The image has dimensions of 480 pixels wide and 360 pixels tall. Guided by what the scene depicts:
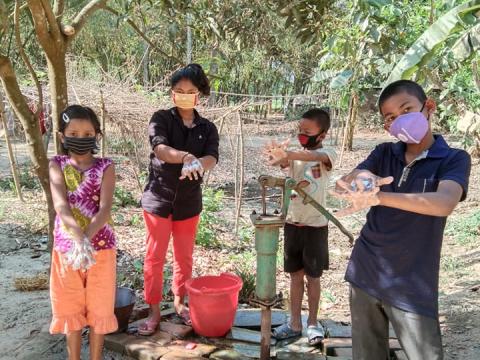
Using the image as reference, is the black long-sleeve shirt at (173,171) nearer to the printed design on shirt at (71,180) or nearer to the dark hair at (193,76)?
the dark hair at (193,76)

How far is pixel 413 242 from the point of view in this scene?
1739 mm

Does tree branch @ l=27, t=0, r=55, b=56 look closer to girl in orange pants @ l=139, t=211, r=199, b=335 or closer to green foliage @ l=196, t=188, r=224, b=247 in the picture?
girl in orange pants @ l=139, t=211, r=199, b=335

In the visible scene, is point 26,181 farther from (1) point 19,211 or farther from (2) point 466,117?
(2) point 466,117

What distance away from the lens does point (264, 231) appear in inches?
97.4

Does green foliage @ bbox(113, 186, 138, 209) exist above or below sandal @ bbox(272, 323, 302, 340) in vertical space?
above

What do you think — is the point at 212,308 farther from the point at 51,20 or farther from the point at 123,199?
the point at 123,199

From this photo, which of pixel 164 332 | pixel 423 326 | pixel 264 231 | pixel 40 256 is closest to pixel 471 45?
pixel 264 231

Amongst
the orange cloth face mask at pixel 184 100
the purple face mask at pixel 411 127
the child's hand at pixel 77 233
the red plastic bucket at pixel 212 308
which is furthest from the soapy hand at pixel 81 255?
the purple face mask at pixel 411 127

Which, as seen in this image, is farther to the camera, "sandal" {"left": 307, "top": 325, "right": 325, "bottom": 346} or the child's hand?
"sandal" {"left": 307, "top": 325, "right": 325, "bottom": 346}

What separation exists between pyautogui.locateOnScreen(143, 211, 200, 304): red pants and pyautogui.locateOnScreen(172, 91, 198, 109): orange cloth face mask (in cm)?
62

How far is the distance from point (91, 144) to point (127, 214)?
4.60 metres

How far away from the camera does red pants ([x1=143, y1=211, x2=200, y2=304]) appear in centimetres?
280

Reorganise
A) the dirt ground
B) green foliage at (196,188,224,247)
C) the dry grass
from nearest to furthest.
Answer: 1. the dirt ground
2. the dry grass
3. green foliage at (196,188,224,247)

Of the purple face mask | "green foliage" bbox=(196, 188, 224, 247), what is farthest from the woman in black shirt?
"green foliage" bbox=(196, 188, 224, 247)
